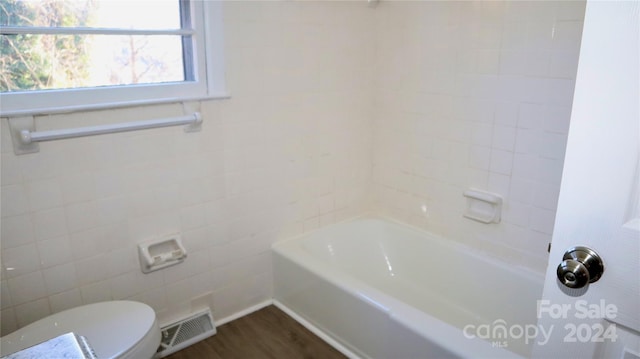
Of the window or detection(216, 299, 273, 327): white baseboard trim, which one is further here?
detection(216, 299, 273, 327): white baseboard trim

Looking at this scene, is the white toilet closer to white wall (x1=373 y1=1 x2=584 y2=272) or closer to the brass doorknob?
the brass doorknob

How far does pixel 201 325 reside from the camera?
2.26 meters

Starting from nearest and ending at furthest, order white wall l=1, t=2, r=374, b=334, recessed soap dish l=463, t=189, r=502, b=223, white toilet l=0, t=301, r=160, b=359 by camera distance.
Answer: white toilet l=0, t=301, r=160, b=359 < white wall l=1, t=2, r=374, b=334 < recessed soap dish l=463, t=189, r=502, b=223

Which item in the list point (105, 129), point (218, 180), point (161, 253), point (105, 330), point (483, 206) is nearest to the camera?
point (105, 330)

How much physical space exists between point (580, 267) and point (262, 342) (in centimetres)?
158

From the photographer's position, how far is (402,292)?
2527mm

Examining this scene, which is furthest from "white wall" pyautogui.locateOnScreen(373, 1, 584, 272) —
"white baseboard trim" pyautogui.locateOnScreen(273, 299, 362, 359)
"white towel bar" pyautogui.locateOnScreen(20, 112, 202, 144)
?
"white towel bar" pyautogui.locateOnScreen(20, 112, 202, 144)

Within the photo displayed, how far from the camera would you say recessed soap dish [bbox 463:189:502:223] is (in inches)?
88.6

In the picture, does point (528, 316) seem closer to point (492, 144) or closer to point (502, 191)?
point (502, 191)

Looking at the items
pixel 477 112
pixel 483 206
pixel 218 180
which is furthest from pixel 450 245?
pixel 218 180

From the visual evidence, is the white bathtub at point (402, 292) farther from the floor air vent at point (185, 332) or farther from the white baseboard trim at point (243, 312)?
the floor air vent at point (185, 332)

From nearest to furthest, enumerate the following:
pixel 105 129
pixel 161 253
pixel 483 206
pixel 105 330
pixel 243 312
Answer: pixel 105 330, pixel 105 129, pixel 161 253, pixel 483 206, pixel 243 312

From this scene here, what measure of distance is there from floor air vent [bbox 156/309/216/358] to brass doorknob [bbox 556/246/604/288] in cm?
169

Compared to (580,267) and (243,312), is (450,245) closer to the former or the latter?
(243,312)
